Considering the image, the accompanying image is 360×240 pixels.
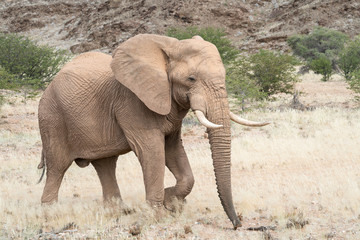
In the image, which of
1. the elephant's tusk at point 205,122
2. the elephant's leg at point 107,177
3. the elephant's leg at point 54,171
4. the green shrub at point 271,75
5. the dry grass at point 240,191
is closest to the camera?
the elephant's tusk at point 205,122

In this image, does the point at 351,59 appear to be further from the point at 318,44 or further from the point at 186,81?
the point at 186,81

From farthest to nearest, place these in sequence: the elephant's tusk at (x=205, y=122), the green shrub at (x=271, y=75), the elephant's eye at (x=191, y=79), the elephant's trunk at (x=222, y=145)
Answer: the green shrub at (x=271, y=75), the elephant's eye at (x=191, y=79), the elephant's trunk at (x=222, y=145), the elephant's tusk at (x=205, y=122)

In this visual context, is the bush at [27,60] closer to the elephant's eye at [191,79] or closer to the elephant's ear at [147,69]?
the elephant's ear at [147,69]

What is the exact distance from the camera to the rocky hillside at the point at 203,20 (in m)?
46.2

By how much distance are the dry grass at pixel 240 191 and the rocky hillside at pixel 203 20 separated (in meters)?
33.3

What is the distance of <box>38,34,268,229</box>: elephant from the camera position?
216 inches

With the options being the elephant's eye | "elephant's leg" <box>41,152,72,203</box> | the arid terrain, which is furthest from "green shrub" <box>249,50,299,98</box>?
the elephant's eye

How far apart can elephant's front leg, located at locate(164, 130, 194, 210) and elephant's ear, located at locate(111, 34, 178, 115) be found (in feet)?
2.74

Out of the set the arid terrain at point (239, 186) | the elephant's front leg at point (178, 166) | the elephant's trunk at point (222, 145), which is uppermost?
the elephant's trunk at point (222, 145)

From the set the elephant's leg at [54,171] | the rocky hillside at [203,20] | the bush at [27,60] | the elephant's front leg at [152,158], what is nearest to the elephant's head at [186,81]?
the elephant's front leg at [152,158]

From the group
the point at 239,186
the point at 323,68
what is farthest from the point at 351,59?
the point at 239,186

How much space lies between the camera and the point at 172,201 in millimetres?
6566

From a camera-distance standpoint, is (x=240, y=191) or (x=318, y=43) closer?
(x=240, y=191)

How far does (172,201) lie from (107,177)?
118 centimetres
